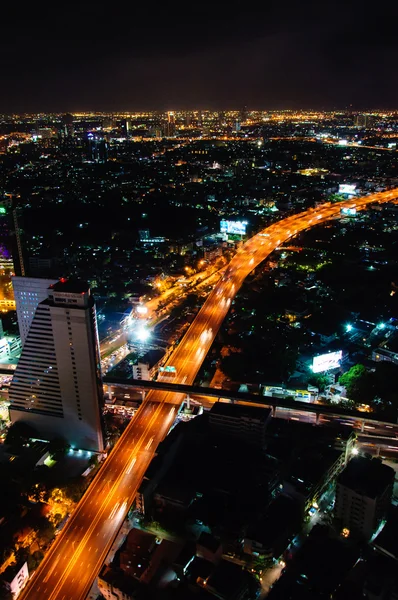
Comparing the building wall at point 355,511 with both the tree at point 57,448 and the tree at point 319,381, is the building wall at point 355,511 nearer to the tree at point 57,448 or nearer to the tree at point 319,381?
the tree at point 319,381

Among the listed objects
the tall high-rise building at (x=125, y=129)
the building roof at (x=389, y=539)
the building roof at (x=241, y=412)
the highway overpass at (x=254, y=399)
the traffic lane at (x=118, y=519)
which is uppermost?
the tall high-rise building at (x=125, y=129)

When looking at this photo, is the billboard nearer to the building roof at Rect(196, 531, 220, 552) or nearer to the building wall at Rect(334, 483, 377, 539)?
the building wall at Rect(334, 483, 377, 539)

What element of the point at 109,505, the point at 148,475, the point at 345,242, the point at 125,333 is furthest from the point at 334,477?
the point at 345,242

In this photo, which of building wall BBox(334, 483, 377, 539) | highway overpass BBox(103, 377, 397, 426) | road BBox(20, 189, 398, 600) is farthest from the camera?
highway overpass BBox(103, 377, 397, 426)

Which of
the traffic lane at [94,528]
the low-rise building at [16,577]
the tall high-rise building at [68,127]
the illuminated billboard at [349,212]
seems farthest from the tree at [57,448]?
the tall high-rise building at [68,127]

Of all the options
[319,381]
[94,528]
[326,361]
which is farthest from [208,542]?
[326,361]

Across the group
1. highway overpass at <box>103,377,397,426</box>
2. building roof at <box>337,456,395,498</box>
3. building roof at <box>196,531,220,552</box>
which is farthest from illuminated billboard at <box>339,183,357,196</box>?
building roof at <box>196,531,220,552</box>
